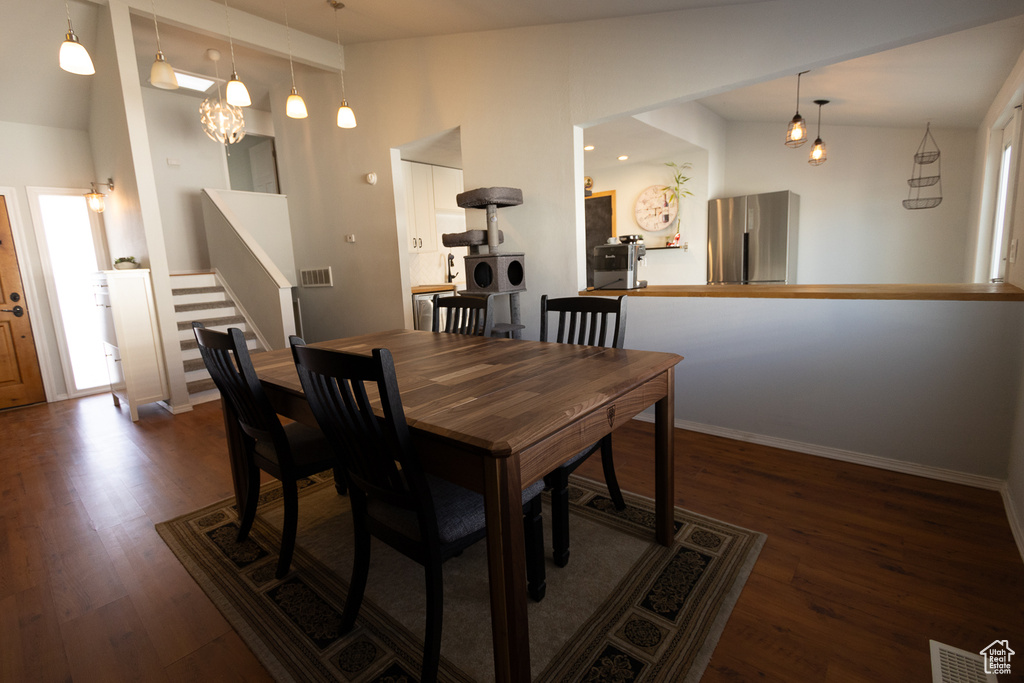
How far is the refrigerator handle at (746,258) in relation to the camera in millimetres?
5078

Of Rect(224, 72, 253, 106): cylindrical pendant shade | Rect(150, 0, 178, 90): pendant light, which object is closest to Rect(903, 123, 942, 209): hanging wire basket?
Rect(224, 72, 253, 106): cylindrical pendant shade

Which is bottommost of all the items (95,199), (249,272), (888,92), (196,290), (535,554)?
(535,554)

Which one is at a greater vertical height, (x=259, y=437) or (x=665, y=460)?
(x=259, y=437)

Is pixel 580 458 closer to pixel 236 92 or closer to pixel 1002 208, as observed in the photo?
pixel 236 92

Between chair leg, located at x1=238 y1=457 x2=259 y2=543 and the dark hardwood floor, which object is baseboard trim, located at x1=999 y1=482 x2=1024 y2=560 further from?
chair leg, located at x1=238 y1=457 x2=259 y2=543

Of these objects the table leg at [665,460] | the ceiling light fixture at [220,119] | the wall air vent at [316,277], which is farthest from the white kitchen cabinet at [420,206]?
the table leg at [665,460]

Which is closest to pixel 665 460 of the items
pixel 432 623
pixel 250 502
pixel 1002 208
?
pixel 432 623

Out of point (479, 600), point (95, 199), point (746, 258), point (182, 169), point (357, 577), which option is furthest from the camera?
point (182, 169)

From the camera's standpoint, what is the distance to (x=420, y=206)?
5418mm

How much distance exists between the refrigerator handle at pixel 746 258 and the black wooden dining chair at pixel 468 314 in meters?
A: 3.60

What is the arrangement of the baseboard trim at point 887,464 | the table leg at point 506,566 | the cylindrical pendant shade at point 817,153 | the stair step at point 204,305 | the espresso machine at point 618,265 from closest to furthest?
the table leg at point 506,566, the baseboard trim at point 887,464, the espresso machine at point 618,265, the cylindrical pendant shade at point 817,153, the stair step at point 204,305

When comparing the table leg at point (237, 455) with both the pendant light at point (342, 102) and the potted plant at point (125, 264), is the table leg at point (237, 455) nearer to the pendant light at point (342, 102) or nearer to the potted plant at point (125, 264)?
the pendant light at point (342, 102)

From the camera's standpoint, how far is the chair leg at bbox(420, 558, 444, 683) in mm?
1214

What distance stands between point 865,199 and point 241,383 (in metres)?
5.68
